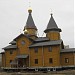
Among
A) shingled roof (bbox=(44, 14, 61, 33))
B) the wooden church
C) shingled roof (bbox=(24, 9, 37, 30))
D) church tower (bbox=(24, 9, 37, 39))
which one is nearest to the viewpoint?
the wooden church

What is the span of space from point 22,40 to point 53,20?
29.3 feet

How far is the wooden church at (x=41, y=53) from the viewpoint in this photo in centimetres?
Answer: 4031

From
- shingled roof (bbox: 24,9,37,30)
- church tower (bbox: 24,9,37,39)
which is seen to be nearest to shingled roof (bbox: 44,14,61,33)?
church tower (bbox: 24,9,37,39)

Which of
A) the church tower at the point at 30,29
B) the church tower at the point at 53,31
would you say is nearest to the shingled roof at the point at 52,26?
the church tower at the point at 53,31

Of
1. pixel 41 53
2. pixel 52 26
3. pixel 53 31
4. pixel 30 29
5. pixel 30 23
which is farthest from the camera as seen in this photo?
pixel 30 23

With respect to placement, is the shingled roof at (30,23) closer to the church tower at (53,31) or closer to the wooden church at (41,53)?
the wooden church at (41,53)

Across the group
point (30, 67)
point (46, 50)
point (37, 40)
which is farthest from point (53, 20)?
point (30, 67)

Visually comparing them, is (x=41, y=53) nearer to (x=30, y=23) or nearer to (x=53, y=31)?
(x=53, y=31)

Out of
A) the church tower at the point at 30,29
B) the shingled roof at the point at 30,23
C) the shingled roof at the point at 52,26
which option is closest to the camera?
the shingled roof at the point at 52,26

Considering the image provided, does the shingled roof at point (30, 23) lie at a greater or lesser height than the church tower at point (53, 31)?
greater

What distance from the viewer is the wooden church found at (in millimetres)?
40312

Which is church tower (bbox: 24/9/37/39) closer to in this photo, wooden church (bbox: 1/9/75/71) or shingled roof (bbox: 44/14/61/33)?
wooden church (bbox: 1/9/75/71)

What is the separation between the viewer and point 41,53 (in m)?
41.6

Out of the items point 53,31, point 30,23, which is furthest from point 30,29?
point 53,31
